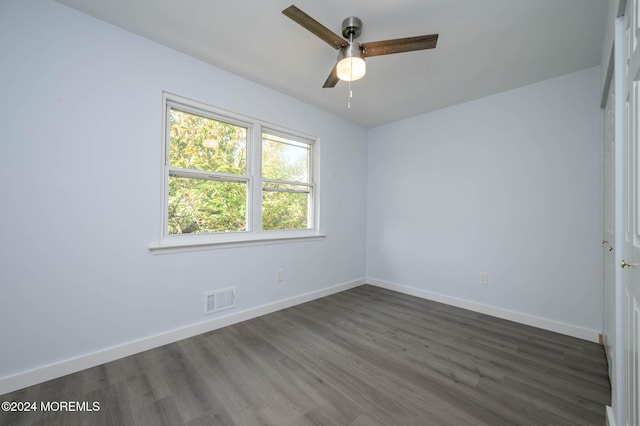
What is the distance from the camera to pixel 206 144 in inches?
105

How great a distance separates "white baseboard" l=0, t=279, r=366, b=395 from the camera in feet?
5.61

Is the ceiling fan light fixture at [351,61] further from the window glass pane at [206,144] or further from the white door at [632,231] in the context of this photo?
the window glass pane at [206,144]

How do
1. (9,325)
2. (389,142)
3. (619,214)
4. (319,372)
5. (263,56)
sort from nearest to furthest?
(619,214)
(9,325)
(319,372)
(263,56)
(389,142)

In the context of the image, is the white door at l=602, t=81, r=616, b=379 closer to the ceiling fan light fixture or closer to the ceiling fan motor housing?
the ceiling fan light fixture

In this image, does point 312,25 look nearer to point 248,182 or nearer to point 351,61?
point 351,61

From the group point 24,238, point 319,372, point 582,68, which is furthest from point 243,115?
point 582,68

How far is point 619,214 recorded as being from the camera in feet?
4.09

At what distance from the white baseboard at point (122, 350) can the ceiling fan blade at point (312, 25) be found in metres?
2.61

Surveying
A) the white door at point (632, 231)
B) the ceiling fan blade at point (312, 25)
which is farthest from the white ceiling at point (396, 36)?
the white door at point (632, 231)

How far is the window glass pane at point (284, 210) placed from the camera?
3162 mm

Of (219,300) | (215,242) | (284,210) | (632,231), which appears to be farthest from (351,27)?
(219,300)

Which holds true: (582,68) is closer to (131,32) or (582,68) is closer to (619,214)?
(619,214)

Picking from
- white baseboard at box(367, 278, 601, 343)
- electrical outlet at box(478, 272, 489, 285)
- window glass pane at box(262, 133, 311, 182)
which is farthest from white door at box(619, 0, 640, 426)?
window glass pane at box(262, 133, 311, 182)

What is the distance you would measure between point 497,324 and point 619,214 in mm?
1996
